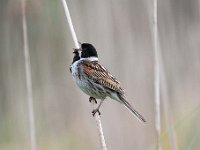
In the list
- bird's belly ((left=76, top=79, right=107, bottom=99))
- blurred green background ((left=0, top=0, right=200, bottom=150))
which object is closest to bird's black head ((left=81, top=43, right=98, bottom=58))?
bird's belly ((left=76, top=79, right=107, bottom=99))

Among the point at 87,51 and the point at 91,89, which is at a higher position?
the point at 87,51

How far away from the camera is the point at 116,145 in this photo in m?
4.42

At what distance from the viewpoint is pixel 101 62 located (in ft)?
15.5

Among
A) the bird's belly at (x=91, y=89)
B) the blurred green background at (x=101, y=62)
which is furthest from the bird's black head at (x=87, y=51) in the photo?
the blurred green background at (x=101, y=62)

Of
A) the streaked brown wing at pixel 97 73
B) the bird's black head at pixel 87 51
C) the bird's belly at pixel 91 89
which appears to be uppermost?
the bird's black head at pixel 87 51

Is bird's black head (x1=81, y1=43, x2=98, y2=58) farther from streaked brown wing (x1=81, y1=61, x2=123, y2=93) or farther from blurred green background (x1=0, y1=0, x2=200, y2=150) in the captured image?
blurred green background (x1=0, y1=0, x2=200, y2=150)

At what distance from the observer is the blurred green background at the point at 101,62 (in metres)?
4.49

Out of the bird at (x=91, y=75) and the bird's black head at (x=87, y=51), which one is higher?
the bird's black head at (x=87, y=51)

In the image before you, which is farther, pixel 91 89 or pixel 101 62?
pixel 101 62

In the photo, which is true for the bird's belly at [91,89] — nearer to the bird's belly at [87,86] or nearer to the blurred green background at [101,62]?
the bird's belly at [87,86]

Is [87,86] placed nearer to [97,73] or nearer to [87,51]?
[97,73]

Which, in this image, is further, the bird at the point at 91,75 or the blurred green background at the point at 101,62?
the blurred green background at the point at 101,62

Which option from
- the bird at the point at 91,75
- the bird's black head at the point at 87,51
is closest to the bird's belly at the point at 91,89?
the bird at the point at 91,75

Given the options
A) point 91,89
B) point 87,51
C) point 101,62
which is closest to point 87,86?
point 91,89
